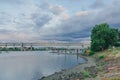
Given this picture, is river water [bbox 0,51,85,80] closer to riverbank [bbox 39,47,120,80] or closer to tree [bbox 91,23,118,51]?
riverbank [bbox 39,47,120,80]

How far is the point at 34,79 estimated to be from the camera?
203ft

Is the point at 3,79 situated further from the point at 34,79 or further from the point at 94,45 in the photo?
the point at 94,45

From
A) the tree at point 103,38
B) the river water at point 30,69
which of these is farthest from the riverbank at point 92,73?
the tree at point 103,38

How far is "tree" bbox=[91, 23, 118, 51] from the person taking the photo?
5453 inches

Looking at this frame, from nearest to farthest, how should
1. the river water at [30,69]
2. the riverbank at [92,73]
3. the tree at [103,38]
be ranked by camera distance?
1. the riverbank at [92,73]
2. the river water at [30,69]
3. the tree at [103,38]

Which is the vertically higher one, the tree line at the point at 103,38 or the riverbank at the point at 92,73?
the tree line at the point at 103,38

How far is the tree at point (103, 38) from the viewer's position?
13850 cm

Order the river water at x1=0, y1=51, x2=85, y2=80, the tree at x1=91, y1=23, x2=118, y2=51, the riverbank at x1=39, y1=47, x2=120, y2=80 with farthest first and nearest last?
the tree at x1=91, y1=23, x2=118, y2=51
the river water at x1=0, y1=51, x2=85, y2=80
the riverbank at x1=39, y1=47, x2=120, y2=80

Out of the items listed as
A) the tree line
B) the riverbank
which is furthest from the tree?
the riverbank

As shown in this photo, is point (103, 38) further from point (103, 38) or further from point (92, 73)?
point (92, 73)

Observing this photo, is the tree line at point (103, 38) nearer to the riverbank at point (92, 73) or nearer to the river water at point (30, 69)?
the river water at point (30, 69)

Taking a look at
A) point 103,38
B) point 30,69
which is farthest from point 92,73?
point 103,38

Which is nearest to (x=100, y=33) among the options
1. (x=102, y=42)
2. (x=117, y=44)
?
(x=102, y=42)

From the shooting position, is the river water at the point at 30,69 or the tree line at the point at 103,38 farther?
the tree line at the point at 103,38
